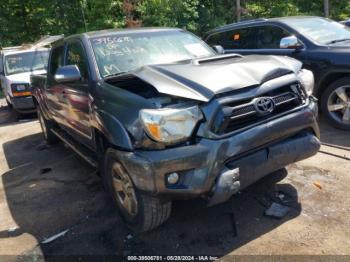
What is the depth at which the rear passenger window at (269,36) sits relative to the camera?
6.39 meters

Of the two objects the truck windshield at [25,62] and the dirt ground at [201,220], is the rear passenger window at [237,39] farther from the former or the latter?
the truck windshield at [25,62]

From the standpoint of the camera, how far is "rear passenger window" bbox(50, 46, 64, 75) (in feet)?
17.6

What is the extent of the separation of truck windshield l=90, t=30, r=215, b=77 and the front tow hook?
1.72 metres

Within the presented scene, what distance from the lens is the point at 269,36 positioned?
21.6ft

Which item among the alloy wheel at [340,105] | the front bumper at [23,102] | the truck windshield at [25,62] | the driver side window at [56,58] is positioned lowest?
the front bumper at [23,102]

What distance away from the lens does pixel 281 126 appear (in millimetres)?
3205

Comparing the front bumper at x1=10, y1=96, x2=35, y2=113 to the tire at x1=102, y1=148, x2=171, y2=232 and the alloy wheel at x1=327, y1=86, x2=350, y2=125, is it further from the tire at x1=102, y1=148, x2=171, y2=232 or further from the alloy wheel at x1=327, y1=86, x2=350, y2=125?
the alloy wheel at x1=327, y1=86, x2=350, y2=125

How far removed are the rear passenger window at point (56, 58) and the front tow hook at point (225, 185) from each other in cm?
329

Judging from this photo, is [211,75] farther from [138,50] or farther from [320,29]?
[320,29]

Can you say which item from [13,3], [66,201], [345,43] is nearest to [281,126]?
[66,201]

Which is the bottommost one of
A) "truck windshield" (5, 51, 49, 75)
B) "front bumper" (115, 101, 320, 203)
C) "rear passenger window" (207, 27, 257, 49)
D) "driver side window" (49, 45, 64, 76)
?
"truck windshield" (5, 51, 49, 75)

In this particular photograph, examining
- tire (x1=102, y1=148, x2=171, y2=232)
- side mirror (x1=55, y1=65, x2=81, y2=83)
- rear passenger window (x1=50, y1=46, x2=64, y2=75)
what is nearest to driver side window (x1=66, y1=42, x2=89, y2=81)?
side mirror (x1=55, y1=65, x2=81, y2=83)

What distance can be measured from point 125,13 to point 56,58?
12805 mm

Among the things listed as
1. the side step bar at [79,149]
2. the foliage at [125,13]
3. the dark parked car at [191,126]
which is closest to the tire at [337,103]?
the dark parked car at [191,126]
